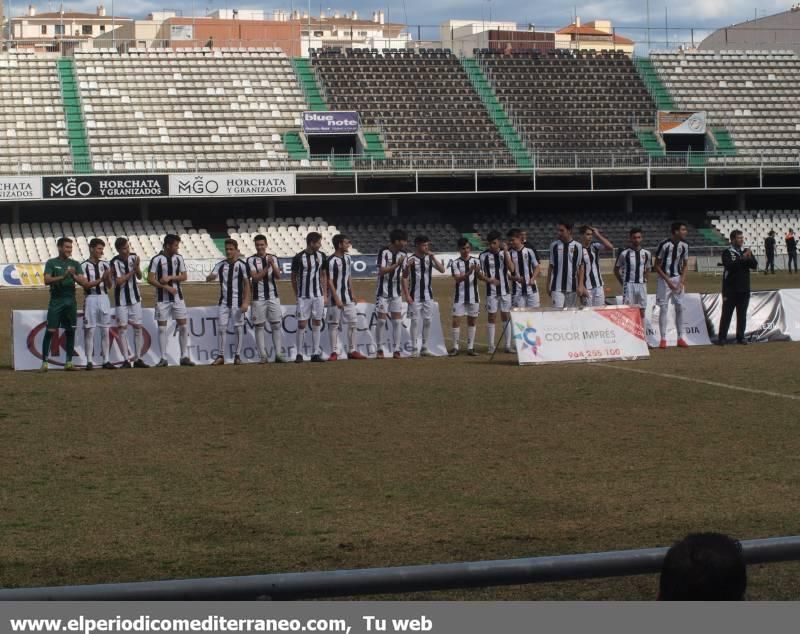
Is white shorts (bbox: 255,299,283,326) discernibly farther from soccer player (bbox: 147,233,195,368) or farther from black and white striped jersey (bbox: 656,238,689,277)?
black and white striped jersey (bbox: 656,238,689,277)

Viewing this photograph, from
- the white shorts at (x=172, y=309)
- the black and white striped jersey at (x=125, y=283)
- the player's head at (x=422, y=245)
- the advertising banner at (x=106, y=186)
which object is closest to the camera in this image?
the black and white striped jersey at (x=125, y=283)

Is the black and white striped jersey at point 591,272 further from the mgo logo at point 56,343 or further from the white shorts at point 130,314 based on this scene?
the mgo logo at point 56,343

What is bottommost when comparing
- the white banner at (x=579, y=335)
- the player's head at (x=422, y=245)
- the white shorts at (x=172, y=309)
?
the white banner at (x=579, y=335)

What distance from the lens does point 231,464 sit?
11.0m

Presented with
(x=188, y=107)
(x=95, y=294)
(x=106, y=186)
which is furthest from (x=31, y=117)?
(x=95, y=294)

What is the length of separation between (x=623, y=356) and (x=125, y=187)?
37.2 metres

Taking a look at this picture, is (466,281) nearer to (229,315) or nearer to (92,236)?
(229,315)

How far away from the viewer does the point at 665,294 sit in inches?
831

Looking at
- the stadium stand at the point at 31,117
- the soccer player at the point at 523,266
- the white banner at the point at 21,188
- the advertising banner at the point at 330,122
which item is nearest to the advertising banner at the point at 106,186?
the white banner at the point at 21,188

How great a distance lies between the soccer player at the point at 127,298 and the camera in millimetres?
19172

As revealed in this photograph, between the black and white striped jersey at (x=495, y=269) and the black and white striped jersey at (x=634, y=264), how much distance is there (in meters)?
1.94

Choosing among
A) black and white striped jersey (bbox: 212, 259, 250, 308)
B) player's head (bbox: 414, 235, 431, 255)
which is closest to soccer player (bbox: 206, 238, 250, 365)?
black and white striped jersey (bbox: 212, 259, 250, 308)

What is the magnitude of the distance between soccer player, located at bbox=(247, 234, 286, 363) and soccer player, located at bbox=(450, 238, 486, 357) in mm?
2911
